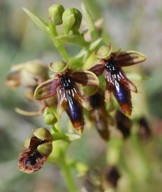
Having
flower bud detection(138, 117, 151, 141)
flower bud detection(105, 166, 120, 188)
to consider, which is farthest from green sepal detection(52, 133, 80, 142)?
flower bud detection(138, 117, 151, 141)

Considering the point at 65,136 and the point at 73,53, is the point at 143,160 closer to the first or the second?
the point at 65,136

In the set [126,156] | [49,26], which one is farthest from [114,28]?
[49,26]

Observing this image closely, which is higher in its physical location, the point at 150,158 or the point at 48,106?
the point at 48,106

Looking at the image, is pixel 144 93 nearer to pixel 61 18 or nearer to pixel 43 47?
pixel 43 47

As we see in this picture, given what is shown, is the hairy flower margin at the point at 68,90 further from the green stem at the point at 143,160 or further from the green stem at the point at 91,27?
the green stem at the point at 143,160

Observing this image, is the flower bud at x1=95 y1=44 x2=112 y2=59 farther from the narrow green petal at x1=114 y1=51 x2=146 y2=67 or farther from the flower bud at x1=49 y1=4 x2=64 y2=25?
the flower bud at x1=49 y1=4 x2=64 y2=25

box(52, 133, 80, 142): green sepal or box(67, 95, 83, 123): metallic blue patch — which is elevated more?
box(67, 95, 83, 123): metallic blue patch
